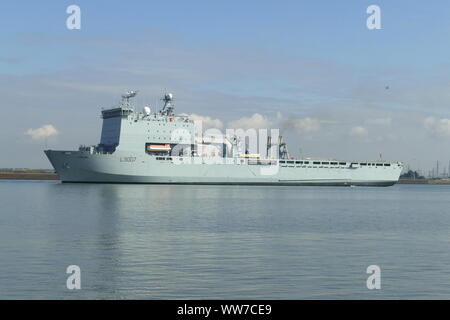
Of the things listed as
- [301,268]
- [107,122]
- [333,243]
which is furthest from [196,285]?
[107,122]

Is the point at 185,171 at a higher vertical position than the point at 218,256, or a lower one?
higher

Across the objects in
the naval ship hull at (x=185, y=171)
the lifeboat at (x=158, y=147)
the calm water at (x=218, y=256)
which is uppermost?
the lifeboat at (x=158, y=147)

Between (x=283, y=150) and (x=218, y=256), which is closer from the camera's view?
(x=218, y=256)

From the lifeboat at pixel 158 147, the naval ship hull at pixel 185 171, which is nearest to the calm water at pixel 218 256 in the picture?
the naval ship hull at pixel 185 171

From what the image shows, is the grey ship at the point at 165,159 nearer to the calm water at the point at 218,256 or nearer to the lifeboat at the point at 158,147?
the lifeboat at the point at 158,147

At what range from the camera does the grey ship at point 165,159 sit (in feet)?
229

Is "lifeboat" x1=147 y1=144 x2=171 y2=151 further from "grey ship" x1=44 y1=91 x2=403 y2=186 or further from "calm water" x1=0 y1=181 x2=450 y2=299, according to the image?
"calm water" x1=0 y1=181 x2=450 y2=299

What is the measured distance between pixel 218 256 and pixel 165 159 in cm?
5428

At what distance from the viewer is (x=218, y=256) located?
18.8 metres

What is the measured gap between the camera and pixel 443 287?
14.8 meters

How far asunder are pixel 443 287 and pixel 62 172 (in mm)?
62412

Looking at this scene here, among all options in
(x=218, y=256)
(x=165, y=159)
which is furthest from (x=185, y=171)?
(x=218, y=256)

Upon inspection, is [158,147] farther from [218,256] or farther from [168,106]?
[218,256]

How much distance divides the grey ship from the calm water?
37033 millimetres
